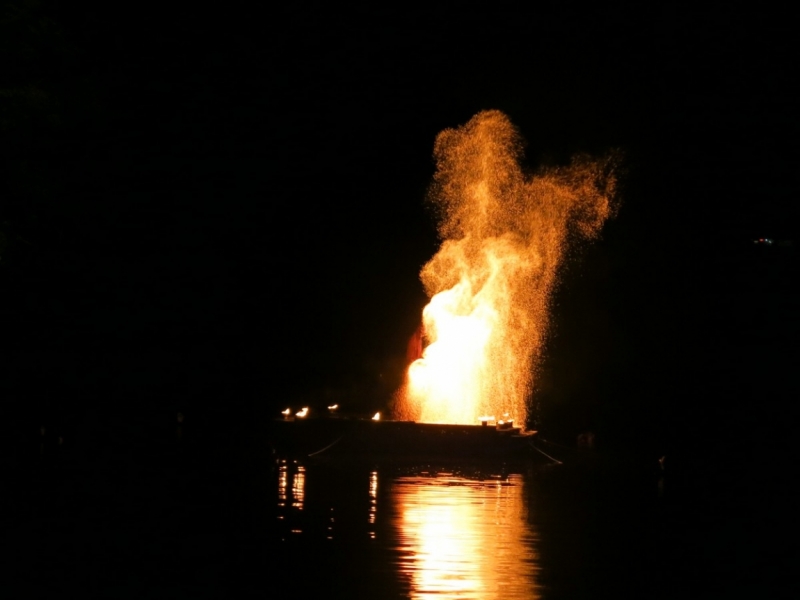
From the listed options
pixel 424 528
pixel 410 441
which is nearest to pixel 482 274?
pixel 410 441

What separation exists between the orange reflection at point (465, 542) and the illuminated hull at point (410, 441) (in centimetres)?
534

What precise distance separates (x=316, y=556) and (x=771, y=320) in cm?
4682

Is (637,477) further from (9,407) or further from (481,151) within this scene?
(9,407)

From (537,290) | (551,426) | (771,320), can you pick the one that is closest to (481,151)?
(537,290)

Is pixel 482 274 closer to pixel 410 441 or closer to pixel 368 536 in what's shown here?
pixel 410 441

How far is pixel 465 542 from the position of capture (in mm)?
14812

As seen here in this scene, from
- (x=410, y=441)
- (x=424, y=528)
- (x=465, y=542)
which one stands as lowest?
(x=465, y=542)

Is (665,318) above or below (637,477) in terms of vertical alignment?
above

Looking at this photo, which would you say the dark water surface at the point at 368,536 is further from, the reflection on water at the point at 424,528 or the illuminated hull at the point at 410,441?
the illuminated hull at the point at 410,441

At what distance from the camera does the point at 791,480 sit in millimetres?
28953

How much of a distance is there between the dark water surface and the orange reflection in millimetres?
31

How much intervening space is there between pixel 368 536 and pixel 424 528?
3.35 feet

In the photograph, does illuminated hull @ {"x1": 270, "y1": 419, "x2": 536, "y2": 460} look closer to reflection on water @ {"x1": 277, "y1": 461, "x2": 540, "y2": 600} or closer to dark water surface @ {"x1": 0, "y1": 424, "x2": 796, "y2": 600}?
dark water surface @ {"x1": 0, "y1": 424, "x2": 796, "y2": 600}

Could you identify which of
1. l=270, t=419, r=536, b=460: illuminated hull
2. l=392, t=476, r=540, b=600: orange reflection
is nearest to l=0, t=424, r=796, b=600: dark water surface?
l=392, t=476, r=540, b=600: orange reflection
